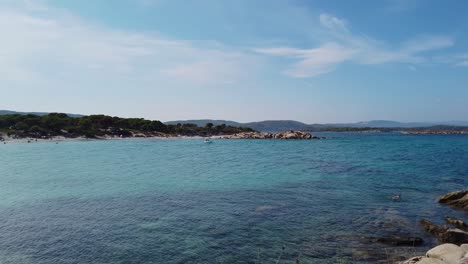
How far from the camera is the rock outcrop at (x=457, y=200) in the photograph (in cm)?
2394

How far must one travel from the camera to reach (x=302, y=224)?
62.9ft

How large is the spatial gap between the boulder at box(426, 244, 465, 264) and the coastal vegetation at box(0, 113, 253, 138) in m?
121

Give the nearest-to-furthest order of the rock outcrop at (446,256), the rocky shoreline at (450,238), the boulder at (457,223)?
the rock outcrop at (446,256)
the rocky shoreline at (450,238)
the boulder at (457,223)

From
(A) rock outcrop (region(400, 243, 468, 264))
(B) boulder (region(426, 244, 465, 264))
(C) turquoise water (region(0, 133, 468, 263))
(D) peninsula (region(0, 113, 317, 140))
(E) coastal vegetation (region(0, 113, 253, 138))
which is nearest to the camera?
(A) rock outcrop (region(400, 243, 468, 264))

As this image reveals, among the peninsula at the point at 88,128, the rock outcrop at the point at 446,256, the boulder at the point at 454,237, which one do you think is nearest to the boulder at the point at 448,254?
the rock outcrop at the point at 446,256

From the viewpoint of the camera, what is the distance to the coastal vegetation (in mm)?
113650

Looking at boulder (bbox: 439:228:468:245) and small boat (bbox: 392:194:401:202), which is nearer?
boulder (bbox: 439:228:468:245)

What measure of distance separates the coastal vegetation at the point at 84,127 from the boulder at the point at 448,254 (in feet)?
395

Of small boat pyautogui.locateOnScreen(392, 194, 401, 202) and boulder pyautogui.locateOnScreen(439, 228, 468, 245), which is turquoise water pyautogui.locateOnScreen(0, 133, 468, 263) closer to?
small boat pyautogui.locateOnScreen(392, 194, 401, 202)

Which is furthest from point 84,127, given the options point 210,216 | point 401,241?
point 401,241

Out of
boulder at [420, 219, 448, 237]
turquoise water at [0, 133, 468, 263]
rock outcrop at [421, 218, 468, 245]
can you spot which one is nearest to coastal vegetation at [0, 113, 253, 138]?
turquoise water at [0, 133, 468, 263]

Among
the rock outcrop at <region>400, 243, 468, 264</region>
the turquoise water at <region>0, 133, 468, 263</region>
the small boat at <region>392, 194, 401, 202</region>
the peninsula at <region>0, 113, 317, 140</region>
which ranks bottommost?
the turquoise water at <region>0, 133, 468, 263</region>

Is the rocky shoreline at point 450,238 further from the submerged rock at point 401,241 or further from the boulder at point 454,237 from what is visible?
the submerged rock at point 401,241

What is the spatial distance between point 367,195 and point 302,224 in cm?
1125
